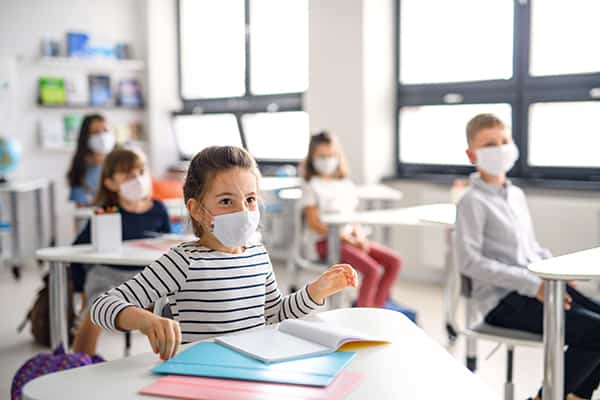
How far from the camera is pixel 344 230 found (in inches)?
167

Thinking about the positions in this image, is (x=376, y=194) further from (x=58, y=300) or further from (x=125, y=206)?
(x=58, y=300)

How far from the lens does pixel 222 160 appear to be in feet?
5.65

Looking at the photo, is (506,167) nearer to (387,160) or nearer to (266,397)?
(266,397)

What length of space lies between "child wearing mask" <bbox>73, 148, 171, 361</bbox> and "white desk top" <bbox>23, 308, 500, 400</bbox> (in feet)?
6.32

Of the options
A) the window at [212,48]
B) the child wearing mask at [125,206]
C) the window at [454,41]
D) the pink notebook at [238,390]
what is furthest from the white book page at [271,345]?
the window at [212,48]

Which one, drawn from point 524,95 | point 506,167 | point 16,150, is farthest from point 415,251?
point 16,150

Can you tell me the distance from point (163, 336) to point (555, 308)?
4.15ft

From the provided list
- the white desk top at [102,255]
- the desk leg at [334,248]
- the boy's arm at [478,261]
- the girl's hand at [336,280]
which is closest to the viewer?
the girl's hand at [336,280]

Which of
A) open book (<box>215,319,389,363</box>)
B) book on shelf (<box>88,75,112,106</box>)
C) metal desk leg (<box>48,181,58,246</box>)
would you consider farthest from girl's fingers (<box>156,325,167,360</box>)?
book on shelf (<box>88,75,112,106</box>)

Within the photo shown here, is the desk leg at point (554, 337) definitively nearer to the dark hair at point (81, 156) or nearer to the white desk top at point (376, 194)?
the white desk top at point (376, 194)

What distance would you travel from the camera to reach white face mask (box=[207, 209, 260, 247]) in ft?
5.55

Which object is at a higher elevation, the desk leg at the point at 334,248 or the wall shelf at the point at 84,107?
the wall shelf at the point at 84,107

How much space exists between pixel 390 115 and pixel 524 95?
1.10 meters

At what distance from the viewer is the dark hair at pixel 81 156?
15.4 ft
